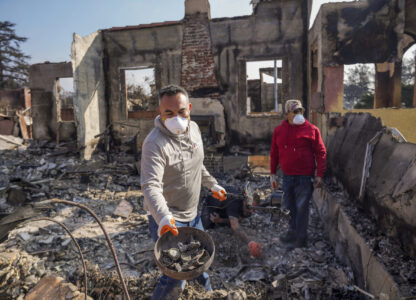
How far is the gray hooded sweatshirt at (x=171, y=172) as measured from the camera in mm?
1967

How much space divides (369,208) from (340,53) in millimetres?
4590

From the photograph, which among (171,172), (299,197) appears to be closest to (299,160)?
(299,197)

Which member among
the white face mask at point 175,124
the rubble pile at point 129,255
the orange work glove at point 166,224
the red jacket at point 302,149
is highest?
the white face mask at point 175,124

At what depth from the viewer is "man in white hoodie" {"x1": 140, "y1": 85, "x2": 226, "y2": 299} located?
2020mm

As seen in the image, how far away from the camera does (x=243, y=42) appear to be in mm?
9117

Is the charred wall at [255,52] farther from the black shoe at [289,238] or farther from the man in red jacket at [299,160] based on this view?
the black shoe at [289,238]

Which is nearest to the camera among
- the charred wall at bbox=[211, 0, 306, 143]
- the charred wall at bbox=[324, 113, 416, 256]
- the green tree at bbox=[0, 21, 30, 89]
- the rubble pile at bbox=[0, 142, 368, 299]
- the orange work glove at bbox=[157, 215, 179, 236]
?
the orange work glove at bbox=[157, 215, 179, 236]

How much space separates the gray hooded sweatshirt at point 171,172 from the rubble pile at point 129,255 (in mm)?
676

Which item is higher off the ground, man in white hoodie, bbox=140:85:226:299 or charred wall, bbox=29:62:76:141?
charred wall, bbox=29:62:76:141

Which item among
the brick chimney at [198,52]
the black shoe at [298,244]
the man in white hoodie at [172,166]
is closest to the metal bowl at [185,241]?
the man in white hoodie at [172,166]

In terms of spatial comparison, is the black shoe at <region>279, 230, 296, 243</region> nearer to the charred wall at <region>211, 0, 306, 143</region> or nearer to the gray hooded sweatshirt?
the gray hooded sweatshirt

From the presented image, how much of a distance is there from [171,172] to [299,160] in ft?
7.60

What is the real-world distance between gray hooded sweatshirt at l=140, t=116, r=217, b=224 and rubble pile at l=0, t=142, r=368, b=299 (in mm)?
676

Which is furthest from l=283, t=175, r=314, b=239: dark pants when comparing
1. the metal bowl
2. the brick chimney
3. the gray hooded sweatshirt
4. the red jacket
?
the brick chimney
